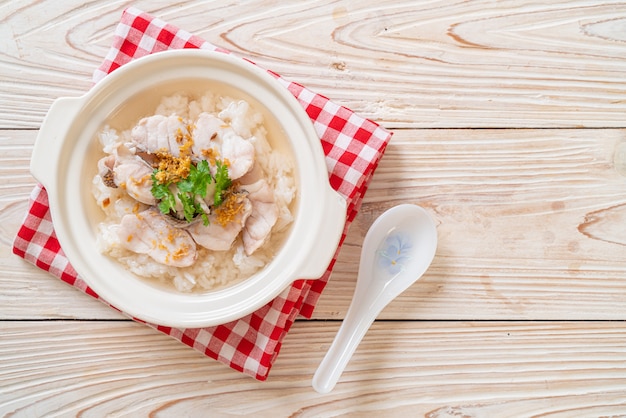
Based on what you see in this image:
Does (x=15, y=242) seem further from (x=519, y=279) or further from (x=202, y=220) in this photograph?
(x=519, y=279)

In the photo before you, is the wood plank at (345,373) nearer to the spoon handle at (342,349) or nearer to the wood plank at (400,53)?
the spoon handle at (342,349)

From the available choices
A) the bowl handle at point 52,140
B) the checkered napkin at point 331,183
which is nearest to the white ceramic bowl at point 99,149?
the bowl handle at point 52,140

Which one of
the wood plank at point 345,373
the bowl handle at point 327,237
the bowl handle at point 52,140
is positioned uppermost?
the bowl handle at point 52,140

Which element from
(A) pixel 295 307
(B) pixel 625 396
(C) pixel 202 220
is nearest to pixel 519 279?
(B) pixel 625 396

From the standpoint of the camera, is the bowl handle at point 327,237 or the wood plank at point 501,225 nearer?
the bowl handle at point 327,237

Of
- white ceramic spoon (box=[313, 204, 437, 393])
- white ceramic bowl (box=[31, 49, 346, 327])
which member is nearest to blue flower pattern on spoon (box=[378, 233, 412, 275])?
white ceramic spoon (box=[313, 204, 437, 393])

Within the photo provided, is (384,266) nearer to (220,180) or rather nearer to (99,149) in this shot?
(220,180)

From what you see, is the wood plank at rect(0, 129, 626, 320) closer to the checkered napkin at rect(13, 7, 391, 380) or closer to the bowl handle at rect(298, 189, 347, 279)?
the checkered napkin at rect(13, 7, 391, 380)
